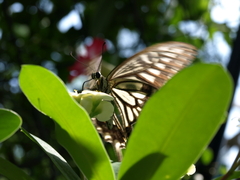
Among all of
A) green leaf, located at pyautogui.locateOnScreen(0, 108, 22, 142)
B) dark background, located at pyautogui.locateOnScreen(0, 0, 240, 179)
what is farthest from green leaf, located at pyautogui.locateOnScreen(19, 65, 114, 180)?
dark background, located at pyautogui.locateOnScreen(0, 0, 240, 179)

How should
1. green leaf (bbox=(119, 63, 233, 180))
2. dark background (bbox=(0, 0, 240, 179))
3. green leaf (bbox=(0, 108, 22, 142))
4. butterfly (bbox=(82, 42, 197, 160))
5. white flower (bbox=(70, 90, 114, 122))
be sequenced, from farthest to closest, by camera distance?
1. dark background (bbox=(0, 0, 240, 179))
2. butterfly (bbox=(82, 42, 197, 160))
3. white flower (bbox=(70, 90, 114, 122))
4. green leaf (bbox=(0, 108, 22, 142))
5. green leaf (bbox=(119, 63, 233, 180))

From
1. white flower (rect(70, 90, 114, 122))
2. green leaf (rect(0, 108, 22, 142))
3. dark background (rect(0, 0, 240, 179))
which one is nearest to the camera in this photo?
green leaf (rect(0, 108, 22, 142))

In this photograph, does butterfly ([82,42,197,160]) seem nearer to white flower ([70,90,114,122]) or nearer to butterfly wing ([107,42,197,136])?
butterfly wing ([107,42,197,136])

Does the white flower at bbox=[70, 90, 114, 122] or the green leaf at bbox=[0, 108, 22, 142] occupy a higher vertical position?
the green leaf at bbox=[0, 108, 22, 142]

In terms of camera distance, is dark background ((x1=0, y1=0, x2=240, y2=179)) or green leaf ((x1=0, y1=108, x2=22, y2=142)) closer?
green leaf ((x1=0, y1=108, x2=22, y2=142))

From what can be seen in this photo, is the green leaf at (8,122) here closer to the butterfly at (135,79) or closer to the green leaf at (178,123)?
the green leaf at (178,123)

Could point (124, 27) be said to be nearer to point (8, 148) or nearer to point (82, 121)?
point (8, 148)

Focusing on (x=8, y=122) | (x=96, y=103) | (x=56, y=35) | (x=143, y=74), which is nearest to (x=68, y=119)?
(x=8, y=122)
